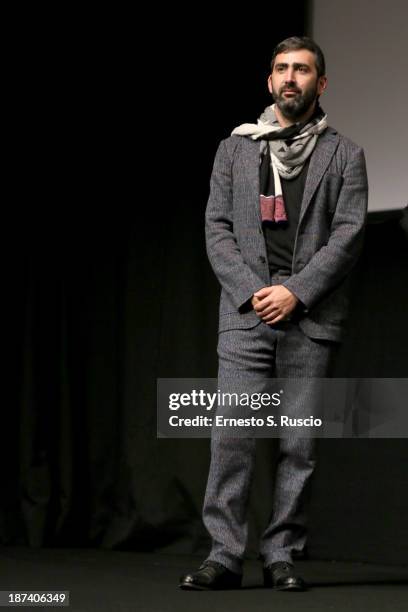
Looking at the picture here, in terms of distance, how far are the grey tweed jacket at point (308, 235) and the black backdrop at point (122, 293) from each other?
106cm

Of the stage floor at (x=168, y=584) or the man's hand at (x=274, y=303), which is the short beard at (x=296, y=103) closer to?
the man's hand at (x=274, y=303)

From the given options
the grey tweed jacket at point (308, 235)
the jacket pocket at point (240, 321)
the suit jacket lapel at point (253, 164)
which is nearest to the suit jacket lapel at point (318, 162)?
the grey tweed jacket at point (308, 235)

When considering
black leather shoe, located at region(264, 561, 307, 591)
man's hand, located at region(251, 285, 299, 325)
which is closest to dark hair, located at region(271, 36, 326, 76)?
man's hand, located at region(251, 285, 299, 325)

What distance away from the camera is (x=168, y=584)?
2.35m

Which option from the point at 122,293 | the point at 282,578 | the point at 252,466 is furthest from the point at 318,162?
the point at 122,293

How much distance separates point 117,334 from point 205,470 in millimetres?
609

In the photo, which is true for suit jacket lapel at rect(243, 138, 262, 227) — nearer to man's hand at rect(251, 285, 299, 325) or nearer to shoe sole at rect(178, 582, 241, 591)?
man's hand at rect(251, 285, 299, 325)

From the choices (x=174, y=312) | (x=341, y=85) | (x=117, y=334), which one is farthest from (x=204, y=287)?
(x=341, y=85)

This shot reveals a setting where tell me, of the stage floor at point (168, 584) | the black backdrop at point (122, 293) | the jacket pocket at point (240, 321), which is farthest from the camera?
the black backdrop at point (122, 293)

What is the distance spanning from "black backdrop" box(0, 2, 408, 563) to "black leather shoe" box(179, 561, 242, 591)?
3.77ft

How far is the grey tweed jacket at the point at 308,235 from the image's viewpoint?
90.7 inches

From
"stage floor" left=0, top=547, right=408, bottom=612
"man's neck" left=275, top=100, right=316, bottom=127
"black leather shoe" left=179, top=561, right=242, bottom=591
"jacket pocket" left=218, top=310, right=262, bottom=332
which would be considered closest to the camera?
"stage floor" left=0, top=547, right=408, bottom=612

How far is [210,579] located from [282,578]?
161 mm

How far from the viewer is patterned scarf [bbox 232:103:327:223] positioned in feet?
7.73
